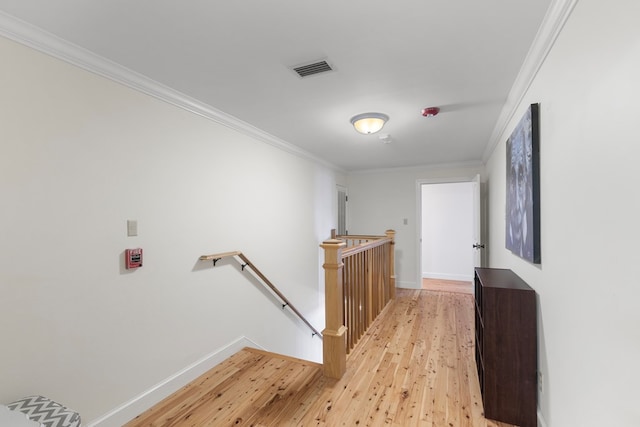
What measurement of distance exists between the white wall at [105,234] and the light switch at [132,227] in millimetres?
32

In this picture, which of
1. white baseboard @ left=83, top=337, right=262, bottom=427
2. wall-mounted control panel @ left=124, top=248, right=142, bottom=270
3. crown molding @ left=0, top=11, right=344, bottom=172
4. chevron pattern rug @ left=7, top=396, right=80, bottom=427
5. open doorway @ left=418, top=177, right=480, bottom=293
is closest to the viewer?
chevron pattern rug @ left=7, top=396, right=80, bottom=427

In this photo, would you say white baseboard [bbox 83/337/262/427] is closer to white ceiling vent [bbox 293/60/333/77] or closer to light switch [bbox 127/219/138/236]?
light switch [bbox 127/219/138/236]

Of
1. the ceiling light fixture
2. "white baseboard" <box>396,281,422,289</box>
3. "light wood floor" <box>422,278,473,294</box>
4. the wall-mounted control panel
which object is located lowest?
"light wood floor" <box>422,278,473,294</box>

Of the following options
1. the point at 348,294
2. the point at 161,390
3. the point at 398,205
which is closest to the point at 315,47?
the point at 348,294

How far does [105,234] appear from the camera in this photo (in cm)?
183

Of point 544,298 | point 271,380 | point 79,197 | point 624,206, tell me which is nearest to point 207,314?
point 271,380

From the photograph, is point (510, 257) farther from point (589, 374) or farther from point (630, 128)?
point (630, 128)

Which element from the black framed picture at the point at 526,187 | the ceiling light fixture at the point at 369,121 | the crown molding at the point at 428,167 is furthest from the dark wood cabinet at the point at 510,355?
the crown molding at the point at 428,167

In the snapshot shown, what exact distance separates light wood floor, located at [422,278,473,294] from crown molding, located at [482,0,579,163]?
363 cm

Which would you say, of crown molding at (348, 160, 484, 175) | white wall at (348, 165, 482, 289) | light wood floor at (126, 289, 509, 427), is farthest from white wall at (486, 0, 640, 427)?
white wall at (348, 165, 482, 289)

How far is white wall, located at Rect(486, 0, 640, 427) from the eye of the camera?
895 mm

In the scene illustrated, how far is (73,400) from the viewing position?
1666mm

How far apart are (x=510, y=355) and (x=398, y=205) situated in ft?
12.8

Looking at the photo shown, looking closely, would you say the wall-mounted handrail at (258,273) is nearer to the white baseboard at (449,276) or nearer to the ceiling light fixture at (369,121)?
the ceiling light fixture at (369,121)
